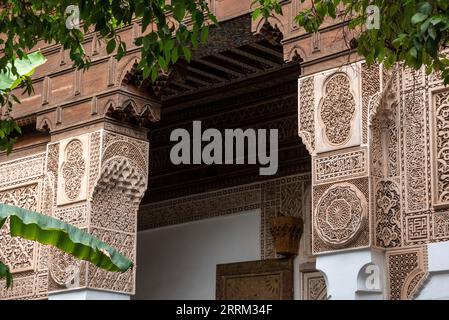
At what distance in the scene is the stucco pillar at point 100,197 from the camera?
869cm

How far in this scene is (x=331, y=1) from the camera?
5910 millimetres

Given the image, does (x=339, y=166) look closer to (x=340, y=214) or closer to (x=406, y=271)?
(x=340, y=214)

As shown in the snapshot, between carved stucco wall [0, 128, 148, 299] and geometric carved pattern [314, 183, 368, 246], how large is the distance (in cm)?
222

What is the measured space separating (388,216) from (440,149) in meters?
0.58

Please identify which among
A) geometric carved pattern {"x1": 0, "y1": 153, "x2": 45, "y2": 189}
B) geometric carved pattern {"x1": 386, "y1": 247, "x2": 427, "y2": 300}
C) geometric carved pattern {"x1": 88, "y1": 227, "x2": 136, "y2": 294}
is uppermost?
geometric carved pattern {"x1": 0, "y1": 153, "x2": 45, "y2": 189}

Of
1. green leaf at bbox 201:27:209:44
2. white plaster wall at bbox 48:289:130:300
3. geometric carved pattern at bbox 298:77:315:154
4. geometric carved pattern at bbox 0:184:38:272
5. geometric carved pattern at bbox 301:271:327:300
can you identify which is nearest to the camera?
green leaf at bbox 201:27:209:44

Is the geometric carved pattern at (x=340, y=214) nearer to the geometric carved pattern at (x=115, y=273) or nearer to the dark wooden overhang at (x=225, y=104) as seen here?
the dark wooden overhang at (x=225, y=104)

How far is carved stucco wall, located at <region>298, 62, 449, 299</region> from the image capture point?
22.7 feet

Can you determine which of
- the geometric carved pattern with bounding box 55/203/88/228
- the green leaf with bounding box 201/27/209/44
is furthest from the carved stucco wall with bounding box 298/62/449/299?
the geometric carved pattern with bounding box 55/203/88/228

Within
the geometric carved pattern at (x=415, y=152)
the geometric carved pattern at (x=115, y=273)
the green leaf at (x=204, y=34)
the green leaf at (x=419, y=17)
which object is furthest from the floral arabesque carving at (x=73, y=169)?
the green leaf at (x=419, y=17)

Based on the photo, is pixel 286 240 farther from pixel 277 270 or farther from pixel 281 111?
pixel 281 111

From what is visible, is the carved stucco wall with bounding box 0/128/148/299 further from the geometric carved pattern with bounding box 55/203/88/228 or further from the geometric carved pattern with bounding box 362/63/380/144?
the geometric carved pattern with bounding box 362/63/380/144

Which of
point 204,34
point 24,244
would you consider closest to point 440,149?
point 204,34

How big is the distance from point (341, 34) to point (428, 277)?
1862 mm
